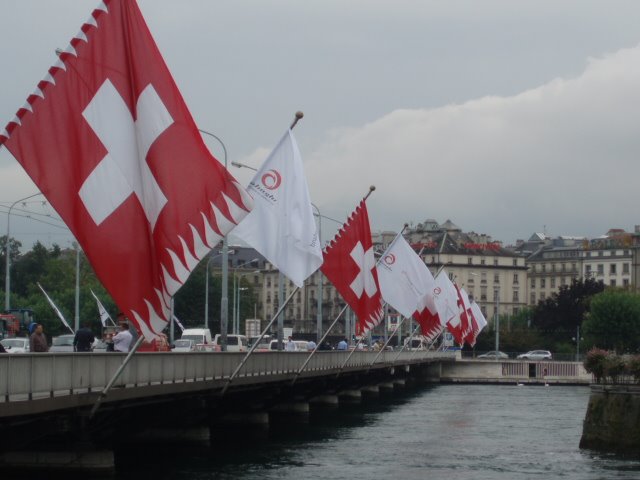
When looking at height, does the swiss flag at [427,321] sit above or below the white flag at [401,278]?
below

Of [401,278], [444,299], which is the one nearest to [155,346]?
[401,278]

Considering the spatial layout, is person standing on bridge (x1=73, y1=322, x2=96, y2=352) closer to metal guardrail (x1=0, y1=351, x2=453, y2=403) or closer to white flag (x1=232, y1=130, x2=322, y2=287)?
metal guardrail (x1=0, y1=351, x2=453, y2=403)

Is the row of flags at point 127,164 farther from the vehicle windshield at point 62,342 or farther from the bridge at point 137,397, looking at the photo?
the vehicle windshield at point 62,342

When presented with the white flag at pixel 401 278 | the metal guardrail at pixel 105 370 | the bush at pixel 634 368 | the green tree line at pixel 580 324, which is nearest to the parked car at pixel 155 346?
the metal guardrail at pixel 105 370

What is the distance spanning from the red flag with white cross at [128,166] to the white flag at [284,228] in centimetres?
1286

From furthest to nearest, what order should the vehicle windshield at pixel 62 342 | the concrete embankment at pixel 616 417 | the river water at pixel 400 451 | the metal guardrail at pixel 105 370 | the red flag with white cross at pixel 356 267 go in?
the vehicle windshield at pixel 62 342 → the red flag with white cross at pixel 356 267 → the concrete embankment at pixel 616 417 → the river water at pixel 400 451 → the metal guardrail at pixel 105 370

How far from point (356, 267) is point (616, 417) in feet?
40.2

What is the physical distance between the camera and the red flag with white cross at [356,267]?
2058 inches

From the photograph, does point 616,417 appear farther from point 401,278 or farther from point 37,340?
point 401,278

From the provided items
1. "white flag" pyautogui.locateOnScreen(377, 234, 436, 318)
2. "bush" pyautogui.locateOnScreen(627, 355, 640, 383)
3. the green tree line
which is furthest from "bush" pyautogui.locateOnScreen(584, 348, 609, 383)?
the green tree line

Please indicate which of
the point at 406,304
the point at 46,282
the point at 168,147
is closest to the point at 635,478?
the point at 168,147

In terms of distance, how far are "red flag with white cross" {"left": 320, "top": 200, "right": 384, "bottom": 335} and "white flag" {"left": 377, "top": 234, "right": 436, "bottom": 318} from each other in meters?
11.2

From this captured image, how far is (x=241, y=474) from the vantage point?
38406 mm

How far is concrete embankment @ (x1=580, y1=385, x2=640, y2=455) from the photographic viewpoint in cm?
4375
